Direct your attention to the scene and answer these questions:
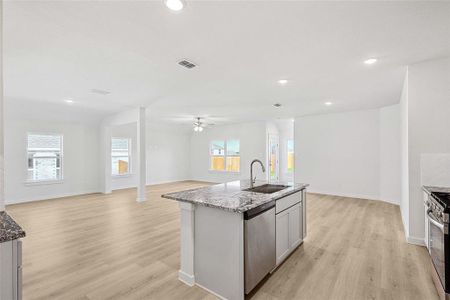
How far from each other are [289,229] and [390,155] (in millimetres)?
4711

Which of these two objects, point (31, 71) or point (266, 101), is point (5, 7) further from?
point (266, 101)

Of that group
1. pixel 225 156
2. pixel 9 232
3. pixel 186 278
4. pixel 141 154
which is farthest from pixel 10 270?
pixel 225 156

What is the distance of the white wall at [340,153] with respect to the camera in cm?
621

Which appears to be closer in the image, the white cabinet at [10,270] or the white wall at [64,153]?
the white cabinet at [10,270]

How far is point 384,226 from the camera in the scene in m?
4.04

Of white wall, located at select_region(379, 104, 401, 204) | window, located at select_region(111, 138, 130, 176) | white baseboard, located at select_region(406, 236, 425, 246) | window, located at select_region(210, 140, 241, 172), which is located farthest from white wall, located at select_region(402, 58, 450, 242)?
window, located at select_region(111, 138, 130, 176)

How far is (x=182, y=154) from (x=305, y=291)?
29.5 ft

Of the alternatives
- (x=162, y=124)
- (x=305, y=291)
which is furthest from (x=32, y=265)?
(x=162, y=124)

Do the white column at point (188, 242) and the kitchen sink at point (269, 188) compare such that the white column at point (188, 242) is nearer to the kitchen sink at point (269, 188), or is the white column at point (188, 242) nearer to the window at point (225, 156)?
the kitchen sink at point (269, 188)

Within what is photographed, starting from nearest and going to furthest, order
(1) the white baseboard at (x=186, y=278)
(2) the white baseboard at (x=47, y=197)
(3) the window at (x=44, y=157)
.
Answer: (1) the white baseboard at (x=186, y=278)
(2) the white baseboard at (x=47, y=197)
(3) the window at (x=44, y=157)

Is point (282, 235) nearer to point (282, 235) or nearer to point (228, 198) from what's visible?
point (282, 235)

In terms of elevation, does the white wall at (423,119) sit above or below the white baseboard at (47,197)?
above

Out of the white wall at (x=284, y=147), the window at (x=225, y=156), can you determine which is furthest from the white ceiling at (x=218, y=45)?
the white wall at (x=284, y=147)

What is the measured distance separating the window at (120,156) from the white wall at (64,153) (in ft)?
1.80
